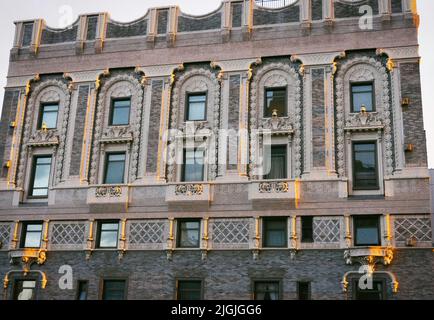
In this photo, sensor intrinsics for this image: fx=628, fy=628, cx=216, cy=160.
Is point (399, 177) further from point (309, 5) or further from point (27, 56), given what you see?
point (27, 56)

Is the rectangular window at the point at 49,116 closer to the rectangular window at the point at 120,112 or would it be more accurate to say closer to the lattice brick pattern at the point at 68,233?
the rectangular window at the point at 120,112

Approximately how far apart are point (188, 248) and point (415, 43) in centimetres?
1390

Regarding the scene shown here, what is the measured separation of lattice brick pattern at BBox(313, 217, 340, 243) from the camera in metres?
27.0

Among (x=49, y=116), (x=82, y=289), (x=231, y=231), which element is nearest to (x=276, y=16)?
(x=231, y=231)

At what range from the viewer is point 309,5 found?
30266 mm

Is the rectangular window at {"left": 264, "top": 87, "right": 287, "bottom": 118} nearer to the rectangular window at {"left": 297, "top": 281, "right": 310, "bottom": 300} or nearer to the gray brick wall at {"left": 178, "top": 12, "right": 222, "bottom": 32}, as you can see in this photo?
the gray brick wall at {"left": 178, "top": 12, "right": 222, "bottom": 32}

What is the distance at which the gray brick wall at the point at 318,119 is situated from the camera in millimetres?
28188

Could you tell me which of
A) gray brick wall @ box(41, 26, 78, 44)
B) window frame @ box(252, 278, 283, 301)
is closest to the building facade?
window frame @ box(252, 278, 283, 301)

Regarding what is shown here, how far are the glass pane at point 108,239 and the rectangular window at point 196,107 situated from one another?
6594 millimetres

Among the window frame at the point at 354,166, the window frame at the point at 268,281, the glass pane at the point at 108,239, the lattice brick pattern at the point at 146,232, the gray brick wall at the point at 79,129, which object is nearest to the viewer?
the window frame at the point at 268,281

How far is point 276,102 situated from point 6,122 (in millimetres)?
14166

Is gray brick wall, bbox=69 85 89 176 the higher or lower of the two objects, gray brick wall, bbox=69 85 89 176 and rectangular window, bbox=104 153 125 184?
the higher

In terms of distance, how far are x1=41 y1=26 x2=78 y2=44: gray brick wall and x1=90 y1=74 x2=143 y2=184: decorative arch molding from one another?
3.66m

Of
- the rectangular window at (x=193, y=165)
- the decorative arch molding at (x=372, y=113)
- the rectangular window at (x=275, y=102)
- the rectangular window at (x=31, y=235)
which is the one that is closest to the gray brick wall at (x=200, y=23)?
the rectangular window at (x=275, y=102)
